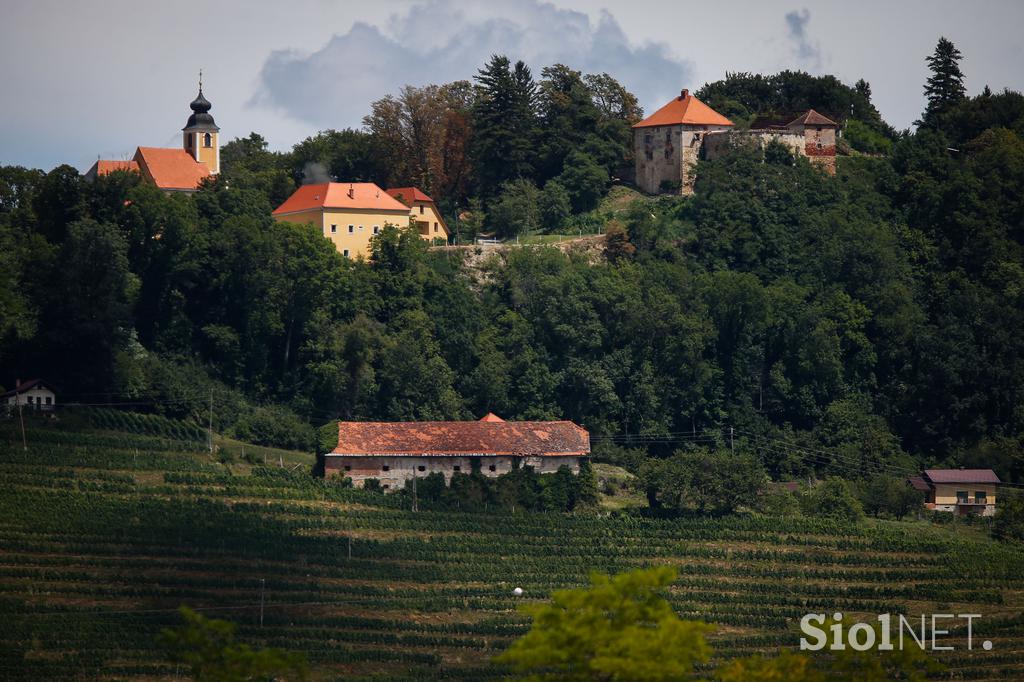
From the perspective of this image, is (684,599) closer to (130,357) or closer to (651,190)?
(130,357)

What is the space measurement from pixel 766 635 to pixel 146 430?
2310 cm

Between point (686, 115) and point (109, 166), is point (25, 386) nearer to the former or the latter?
point (109, 166)

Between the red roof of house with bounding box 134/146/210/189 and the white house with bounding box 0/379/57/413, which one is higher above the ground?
the red roof of house with bounding box 134/146/210/189

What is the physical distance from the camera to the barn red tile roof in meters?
69.7

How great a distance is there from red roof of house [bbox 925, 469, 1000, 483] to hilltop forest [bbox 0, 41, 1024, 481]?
4.02 ft

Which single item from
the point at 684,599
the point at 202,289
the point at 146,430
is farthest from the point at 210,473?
the point at 684,599

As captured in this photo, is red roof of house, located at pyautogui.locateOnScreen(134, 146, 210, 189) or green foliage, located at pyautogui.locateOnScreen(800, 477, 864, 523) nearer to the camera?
green foliage, located at pyautogui.locateOnScreen(800, 477, 864, 523)

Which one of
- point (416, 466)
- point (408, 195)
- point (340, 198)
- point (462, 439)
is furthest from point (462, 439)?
point (408, 195)

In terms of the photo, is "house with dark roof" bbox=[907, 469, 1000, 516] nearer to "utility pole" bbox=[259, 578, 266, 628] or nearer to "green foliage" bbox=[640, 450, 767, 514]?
"green foliage" bbox=[640, 450, 767, 514]

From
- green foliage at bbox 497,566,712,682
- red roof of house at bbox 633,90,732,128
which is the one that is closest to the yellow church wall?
red roof of house at bbox 633,90,732,128

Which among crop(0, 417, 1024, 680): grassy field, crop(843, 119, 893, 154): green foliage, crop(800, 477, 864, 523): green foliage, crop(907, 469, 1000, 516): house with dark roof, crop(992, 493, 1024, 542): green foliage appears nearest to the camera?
crop(0, 417, 1024, 680): grassy field

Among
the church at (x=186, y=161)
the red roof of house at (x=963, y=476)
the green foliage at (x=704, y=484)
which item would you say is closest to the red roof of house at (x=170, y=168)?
the church at (x=186, y=161)

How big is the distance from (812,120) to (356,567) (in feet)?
116

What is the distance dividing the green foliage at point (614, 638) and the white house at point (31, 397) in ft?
121
